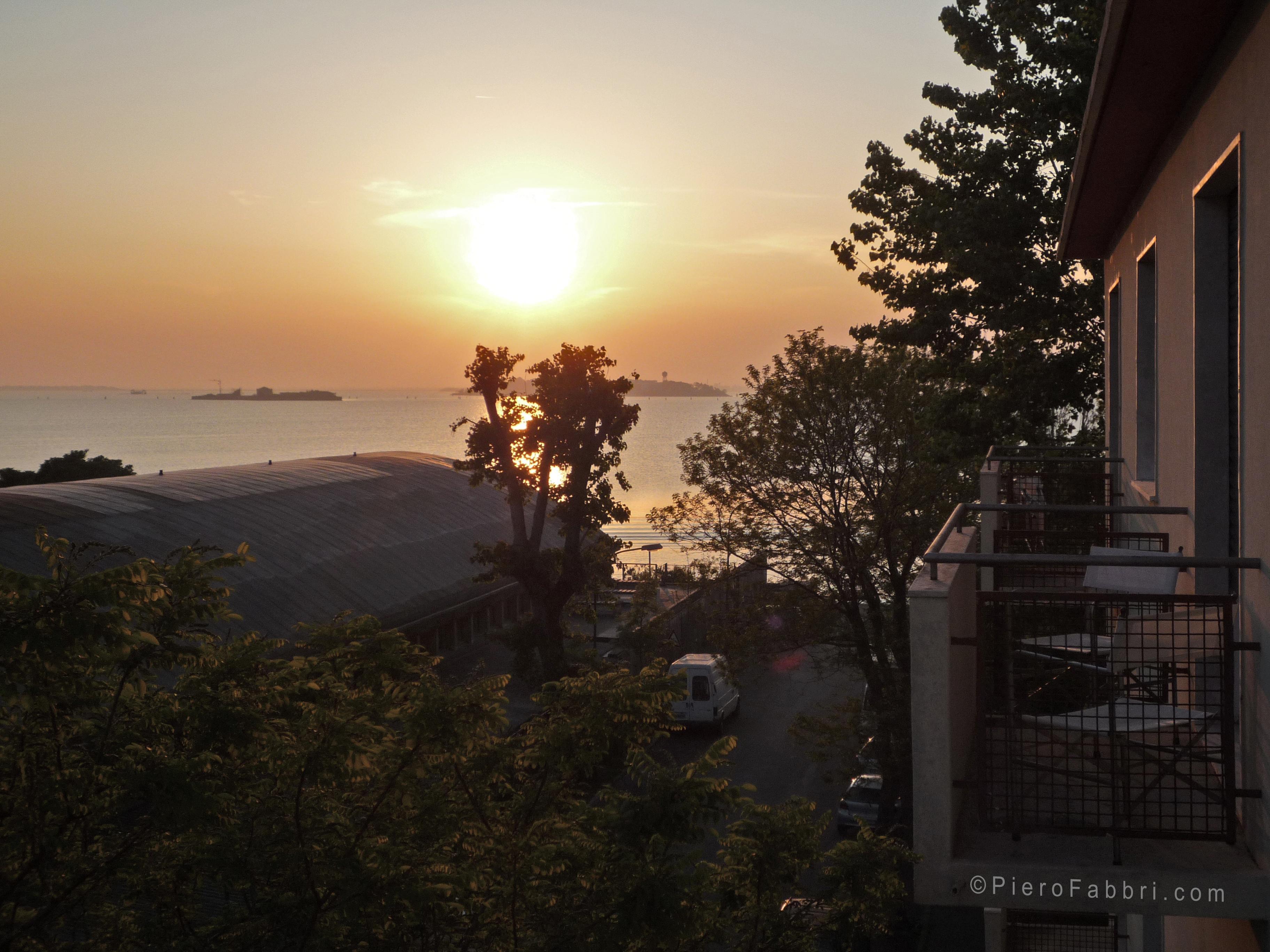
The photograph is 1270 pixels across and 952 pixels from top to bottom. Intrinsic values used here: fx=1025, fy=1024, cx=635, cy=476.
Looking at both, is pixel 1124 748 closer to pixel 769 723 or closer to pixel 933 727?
pixel 933 727

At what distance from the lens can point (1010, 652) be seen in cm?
467

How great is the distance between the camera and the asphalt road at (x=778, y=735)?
1144 inches

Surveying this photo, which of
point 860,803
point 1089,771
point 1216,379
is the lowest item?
point 860,803

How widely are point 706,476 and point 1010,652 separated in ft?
67.5

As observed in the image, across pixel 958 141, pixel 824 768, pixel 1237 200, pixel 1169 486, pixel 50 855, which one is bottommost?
pixel 824 768

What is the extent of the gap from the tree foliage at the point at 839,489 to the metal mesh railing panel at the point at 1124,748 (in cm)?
1785

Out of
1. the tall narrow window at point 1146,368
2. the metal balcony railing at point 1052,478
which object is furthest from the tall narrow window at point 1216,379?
the metal balcony railing at point 1052,478

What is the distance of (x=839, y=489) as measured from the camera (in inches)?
936

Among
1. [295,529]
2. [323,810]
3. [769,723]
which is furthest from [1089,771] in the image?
[295,529]

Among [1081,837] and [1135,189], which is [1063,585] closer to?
[1135,189]

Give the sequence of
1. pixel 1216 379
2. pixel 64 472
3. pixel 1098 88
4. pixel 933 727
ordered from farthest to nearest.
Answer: pixel 64 472 → pixel 1098 88 → pixel 1216 379 → pixel 933 727

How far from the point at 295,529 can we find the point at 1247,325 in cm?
3389

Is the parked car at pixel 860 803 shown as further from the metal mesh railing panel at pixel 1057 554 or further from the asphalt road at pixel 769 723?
the metal mesh railing panel at pixel 1057 554

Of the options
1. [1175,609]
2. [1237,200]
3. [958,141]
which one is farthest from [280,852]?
[958,141]
